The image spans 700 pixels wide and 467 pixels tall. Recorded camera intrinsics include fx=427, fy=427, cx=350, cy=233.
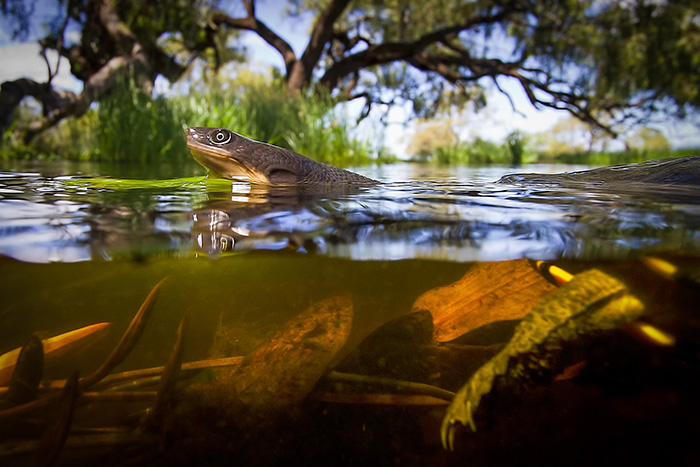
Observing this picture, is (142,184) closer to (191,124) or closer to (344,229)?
(344,229)

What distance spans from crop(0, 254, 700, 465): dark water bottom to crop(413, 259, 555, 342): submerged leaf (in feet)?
0.23

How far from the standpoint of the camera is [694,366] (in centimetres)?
158

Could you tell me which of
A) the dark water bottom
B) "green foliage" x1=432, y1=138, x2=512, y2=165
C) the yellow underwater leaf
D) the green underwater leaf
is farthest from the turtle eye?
"green foliage" x1=432, y1=138, x2=512, y2=165

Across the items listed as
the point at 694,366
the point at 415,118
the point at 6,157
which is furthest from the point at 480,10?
the point at 694,366

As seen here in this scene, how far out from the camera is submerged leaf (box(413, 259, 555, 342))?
5.44 feet

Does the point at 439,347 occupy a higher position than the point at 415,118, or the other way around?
the point at 415,118

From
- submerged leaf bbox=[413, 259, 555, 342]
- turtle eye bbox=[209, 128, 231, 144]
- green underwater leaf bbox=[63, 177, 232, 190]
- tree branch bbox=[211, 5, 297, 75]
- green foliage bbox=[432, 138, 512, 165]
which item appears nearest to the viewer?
submerged leaf bbox=[413, 259, 555, 342]

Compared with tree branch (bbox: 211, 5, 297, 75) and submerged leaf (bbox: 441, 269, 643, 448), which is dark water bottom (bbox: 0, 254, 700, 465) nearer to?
submerged leaf (bbox: 441, 269, 643, 448)

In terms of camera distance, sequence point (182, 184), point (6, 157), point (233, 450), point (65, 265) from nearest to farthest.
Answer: point (233, 450), point (65, 265), point (182, 184), point (6, 157)

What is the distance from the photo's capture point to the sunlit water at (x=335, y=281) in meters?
1.44

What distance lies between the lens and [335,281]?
183cm

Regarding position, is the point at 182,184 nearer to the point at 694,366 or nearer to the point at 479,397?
the point at 479,397

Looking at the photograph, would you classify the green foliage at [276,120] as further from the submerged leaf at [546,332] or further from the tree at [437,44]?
the submerged leaf at [546,332]

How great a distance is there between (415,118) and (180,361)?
68.9 ft
